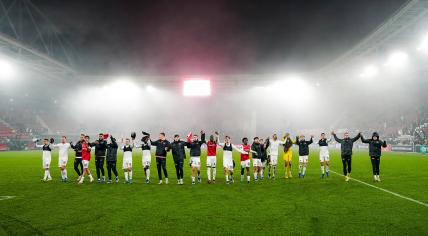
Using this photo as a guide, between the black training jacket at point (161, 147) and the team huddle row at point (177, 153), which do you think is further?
the team huddle row at point (177, 153)

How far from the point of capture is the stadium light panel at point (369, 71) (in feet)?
171

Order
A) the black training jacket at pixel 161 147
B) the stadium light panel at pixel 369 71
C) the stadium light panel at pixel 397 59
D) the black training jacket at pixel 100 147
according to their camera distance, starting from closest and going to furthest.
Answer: the black training jacket at pixel 161 147 → the black training jacket at pixel 100 147 → the stadium light panel at pixel 397 59 → the stadium light panel at pixel 369 71

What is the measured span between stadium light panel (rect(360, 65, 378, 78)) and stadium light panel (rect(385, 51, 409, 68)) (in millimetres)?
3333

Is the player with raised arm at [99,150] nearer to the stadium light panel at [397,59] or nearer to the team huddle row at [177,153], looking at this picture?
the team huddle row at [177,153]

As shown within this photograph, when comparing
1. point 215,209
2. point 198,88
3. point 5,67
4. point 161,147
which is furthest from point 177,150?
point 198,88

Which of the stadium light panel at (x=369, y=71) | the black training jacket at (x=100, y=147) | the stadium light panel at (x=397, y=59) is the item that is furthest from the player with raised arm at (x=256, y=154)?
the stadium light panel at (x=369, y=71)

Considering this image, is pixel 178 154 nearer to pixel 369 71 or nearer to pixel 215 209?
pixel 215 209

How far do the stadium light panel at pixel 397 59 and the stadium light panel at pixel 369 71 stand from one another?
3.33m

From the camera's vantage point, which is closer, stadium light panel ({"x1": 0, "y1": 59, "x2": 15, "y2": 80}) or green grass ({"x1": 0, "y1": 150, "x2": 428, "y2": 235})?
green grass ({"x1": 0, "y1": 150, "x2": 428, "y2": 235})

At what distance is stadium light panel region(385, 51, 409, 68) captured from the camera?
46156 millimetres

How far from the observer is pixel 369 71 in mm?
52938

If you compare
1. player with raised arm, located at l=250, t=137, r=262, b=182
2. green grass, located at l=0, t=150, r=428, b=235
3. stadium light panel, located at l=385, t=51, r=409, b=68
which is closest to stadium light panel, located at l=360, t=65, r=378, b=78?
stadium light panel, located at l=385, t=51, r=409, b=68

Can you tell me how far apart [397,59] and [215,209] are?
44648mm

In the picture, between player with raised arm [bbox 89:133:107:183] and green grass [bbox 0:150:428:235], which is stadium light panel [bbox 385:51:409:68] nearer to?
green grass [bbox 0:150:428:235]
